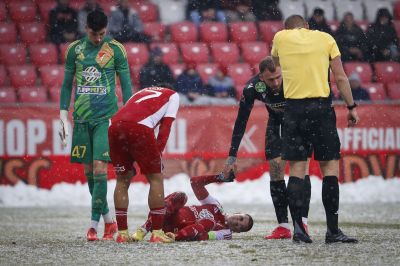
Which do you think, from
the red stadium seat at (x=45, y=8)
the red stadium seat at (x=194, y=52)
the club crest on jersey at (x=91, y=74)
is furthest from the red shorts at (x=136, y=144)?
the red stadium seat at (x=45, y=8)

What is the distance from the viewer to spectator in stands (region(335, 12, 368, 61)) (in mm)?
20844

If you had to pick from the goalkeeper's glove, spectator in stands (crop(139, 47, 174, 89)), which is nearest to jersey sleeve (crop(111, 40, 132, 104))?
the goalkeeper's glove

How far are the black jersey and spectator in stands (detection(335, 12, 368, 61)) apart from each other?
422 inches

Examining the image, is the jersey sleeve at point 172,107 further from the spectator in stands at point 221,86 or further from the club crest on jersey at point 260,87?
the spectator in stands at point 221,86

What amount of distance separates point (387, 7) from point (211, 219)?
14.4m

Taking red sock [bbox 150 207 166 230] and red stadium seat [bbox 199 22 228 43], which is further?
red stadium seat [bbox 199 22 228 43]

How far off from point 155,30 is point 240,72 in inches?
87.4

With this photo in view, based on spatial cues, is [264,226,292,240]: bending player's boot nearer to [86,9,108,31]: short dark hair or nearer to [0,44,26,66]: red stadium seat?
[86,9,108,31]: short dark hair

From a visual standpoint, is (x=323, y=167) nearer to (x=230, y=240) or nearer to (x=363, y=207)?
(x=230, y=240)

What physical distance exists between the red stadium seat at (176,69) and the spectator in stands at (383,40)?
12.9ft

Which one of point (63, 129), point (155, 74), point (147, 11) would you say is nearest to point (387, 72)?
point (147, 11)

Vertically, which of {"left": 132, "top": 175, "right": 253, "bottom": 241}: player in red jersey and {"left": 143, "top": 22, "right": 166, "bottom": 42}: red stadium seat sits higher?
{"left": 143, "top": 22, "right": 166, "bottom": 42}: red stadium seat

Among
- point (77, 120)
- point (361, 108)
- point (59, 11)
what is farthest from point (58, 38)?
point (77, 120)

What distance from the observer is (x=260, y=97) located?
1019cm
